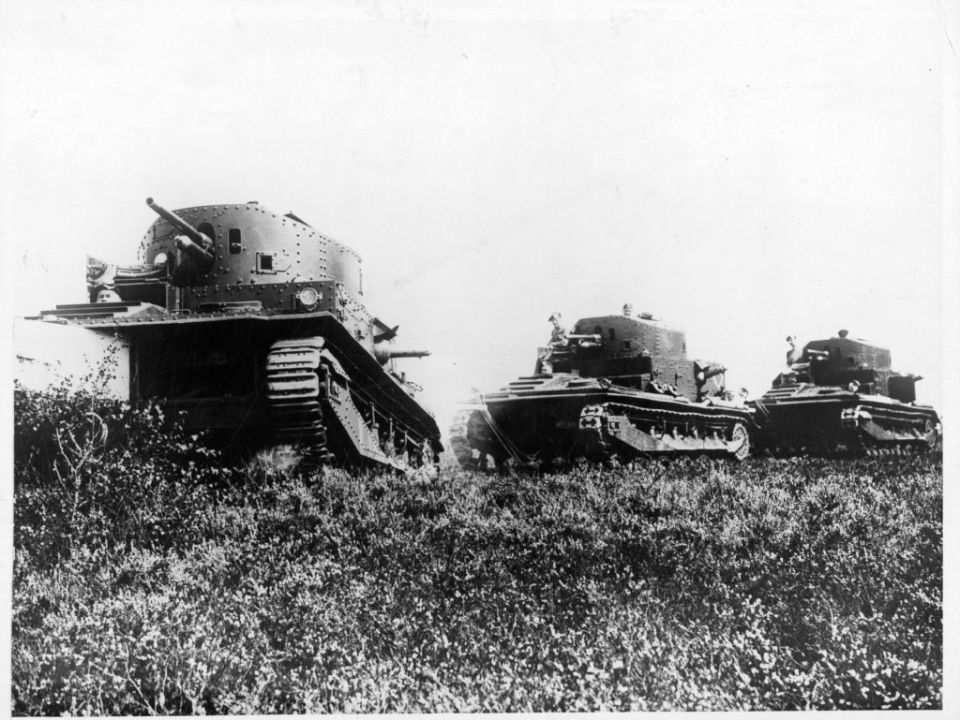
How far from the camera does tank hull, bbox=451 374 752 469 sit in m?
8.69

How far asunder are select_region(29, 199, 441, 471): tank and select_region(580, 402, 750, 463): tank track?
2322mm

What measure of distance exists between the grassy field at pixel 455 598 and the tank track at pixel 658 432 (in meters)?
2.79

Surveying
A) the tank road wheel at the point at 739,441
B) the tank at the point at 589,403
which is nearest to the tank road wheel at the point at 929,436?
the tank at the point at 589,403

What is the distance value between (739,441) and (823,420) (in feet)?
5.17

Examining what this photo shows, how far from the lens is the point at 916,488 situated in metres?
5.84

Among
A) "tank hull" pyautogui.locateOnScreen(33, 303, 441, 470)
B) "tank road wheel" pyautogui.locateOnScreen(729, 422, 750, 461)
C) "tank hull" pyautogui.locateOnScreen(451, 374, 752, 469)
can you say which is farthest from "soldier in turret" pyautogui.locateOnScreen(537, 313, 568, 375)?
"tank road wheel" pyautogui.locateOnScreen(729, 422, 750, 461)

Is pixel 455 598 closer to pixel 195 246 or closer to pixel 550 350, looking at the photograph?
pixel 195 246

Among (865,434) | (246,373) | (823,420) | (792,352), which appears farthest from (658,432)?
(246,373)

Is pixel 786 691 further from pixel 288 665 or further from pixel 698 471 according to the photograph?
pixel 698 471

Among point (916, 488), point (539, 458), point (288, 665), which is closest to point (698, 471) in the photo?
point (539, 458)

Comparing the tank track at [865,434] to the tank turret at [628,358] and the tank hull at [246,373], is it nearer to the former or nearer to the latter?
the tank turret at [628,358]

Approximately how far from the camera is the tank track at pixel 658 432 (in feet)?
28.8

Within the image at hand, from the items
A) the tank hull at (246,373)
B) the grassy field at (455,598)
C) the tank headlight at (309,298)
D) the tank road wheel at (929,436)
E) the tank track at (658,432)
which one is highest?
the tank headlight at (309,298)

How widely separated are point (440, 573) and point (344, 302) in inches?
120
